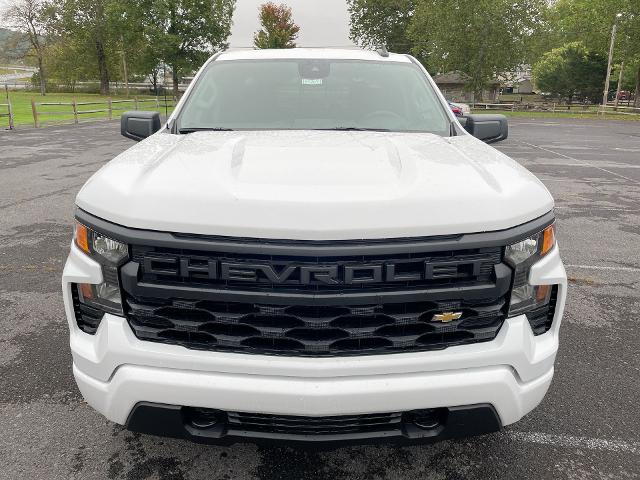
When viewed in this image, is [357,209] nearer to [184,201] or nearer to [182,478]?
[184,201]

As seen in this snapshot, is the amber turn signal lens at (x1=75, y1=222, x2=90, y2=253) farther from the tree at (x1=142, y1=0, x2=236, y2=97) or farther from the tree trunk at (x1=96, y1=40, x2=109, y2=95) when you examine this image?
the tree trunk at (x1=96, y1=40, x2=109, y2=95)

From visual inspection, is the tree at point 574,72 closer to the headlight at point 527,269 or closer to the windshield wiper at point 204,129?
the windshield wiper at point 204,129

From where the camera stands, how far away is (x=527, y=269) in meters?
1.91

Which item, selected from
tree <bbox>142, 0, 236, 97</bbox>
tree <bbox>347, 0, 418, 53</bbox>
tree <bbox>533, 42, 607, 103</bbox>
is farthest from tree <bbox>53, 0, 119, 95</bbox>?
tree <bbox>533, 42, 607, 103</bbox>

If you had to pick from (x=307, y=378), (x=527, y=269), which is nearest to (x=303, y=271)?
(x=307, y=378)

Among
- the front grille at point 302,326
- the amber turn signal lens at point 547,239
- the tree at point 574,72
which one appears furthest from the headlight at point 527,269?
the tree at point 574,72

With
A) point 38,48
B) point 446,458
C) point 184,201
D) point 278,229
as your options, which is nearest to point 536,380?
point 446,458

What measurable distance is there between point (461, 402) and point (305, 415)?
0.55m

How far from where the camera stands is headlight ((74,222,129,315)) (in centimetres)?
184

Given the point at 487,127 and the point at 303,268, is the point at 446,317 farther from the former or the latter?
the point at 487,127

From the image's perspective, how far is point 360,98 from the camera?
3.28 m

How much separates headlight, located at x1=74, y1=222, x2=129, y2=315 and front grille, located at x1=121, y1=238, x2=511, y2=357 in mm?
53

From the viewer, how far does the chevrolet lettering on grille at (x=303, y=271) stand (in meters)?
1.73

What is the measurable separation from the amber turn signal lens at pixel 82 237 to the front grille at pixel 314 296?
227mm
